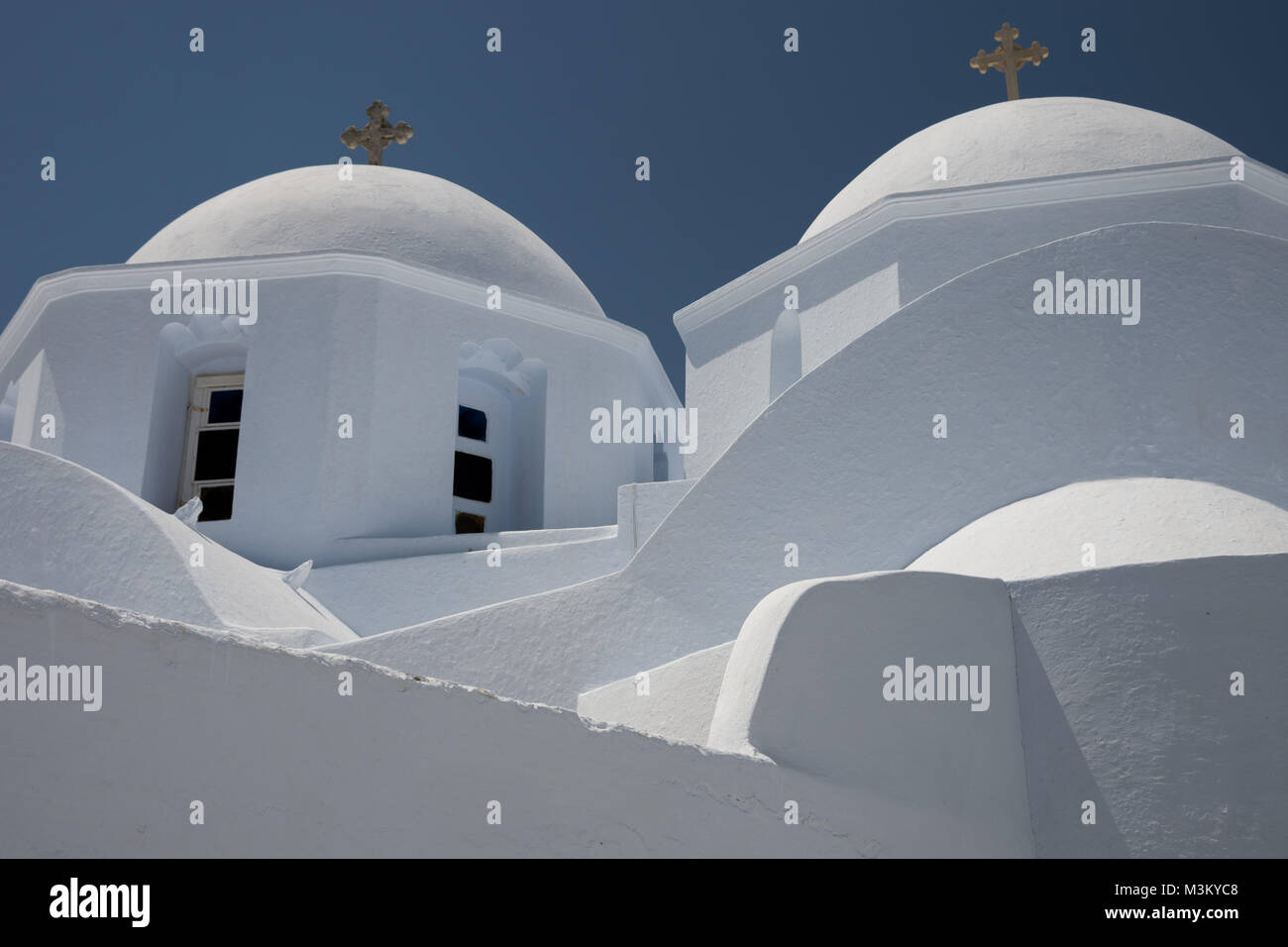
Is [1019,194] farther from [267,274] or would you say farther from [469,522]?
[267,274]

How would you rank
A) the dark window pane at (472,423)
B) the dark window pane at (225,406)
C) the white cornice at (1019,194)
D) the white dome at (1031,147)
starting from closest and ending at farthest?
the white cornice at (1019,194)
the white dome at (1031,147)
the dark window pane at (225,406)
the dark window pane at (472,423)

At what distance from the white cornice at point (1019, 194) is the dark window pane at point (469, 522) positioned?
3303 mm

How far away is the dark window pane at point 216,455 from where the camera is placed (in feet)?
34.4

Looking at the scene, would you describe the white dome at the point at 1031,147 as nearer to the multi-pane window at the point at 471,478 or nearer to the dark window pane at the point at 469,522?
the multi-pane window at the point at 471,478

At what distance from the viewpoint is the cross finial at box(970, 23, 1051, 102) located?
37.0ft

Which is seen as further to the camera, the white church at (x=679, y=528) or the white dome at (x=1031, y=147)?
the white dome at (x=1031, y=147)

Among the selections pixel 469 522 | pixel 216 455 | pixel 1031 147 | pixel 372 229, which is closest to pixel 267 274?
pixel 372 229

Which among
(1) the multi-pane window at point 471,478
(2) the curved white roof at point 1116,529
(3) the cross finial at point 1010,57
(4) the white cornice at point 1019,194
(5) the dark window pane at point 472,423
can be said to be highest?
(3) the cross finial at point 1010,57

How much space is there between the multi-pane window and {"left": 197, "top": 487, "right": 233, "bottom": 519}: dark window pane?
6.08 ft

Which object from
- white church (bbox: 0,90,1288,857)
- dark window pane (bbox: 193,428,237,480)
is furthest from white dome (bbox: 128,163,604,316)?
dark window pane (bbox: 193,428,237,480)

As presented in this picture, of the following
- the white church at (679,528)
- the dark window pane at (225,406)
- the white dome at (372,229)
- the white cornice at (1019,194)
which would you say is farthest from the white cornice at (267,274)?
the white cornice at (1019,194)
